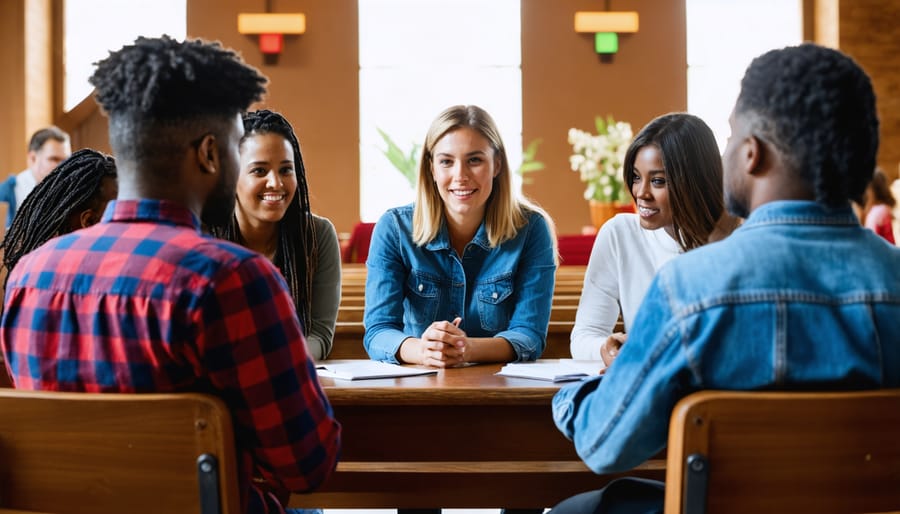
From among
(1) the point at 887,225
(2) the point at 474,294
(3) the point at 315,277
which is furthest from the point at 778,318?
(1) the point at 887,225

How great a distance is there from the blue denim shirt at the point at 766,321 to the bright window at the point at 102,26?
722 centimetres

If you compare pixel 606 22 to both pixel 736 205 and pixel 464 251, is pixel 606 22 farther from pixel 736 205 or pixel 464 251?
pixel 736 205

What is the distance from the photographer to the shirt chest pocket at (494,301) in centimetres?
221

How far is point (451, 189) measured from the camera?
2285 millimetres

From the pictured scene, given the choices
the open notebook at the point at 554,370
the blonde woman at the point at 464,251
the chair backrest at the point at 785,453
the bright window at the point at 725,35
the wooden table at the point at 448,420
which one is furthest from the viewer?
the bright window at the point at 725,35

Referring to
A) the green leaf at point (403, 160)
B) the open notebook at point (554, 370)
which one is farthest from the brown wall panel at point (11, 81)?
the open notebook at point (554, 370)

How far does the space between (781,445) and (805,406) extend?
0.17 ft

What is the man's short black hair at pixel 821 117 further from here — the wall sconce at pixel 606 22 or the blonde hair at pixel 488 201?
the wall sconce at pixel 606 22

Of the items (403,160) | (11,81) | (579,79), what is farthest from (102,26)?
(579,79)

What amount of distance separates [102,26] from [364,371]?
23.2 feet

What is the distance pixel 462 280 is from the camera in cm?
224

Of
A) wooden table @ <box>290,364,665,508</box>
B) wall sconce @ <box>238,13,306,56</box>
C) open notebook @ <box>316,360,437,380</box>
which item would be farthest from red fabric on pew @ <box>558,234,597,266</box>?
wooden table @ <box>290,364,665,508</box>

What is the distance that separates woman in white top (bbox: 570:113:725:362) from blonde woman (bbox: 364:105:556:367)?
0.13 m

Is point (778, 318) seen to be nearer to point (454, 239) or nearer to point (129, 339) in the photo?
point (129, 339)
